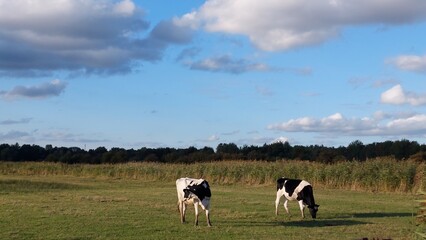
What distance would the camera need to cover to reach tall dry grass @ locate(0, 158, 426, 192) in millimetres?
36153

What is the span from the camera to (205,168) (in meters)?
48.6

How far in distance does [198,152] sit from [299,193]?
64.5m

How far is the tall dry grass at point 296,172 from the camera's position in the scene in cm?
3615

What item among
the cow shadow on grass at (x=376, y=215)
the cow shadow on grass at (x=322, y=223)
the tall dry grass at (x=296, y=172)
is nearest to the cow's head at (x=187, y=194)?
the cow shadow on grass at (x=322, y=223)

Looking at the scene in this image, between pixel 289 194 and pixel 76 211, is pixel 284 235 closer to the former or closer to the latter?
pixel 289 194

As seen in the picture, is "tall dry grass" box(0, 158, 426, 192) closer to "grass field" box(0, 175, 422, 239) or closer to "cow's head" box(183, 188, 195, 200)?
"grass field" box(0, 175, 422, 239)

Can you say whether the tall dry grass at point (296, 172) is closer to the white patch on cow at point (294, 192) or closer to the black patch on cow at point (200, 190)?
the white patch on cow at point (294, 192)

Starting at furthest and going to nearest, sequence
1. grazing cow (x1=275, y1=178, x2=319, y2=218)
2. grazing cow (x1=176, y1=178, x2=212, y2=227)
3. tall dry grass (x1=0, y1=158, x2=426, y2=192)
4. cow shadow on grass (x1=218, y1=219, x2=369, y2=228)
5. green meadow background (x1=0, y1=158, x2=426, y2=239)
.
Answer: tall dry grass (x1=0, y1=158, x2=426, y2=192) < grazing cow (x1=275, y1=178, x2=319, y2=218) < cow shadow on grass (x1=218, y1=219, x2=369, y2=228) < grazing cow (x1=176, y1=178, x2=212, y2=227) < green meadow background (x1=0, y1=158, x2=426, y2=239)

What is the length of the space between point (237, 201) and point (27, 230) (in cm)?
1213

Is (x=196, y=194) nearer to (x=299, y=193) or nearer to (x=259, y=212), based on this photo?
(x=259, y=212)

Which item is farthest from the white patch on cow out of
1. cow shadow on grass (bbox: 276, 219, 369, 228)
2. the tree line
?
the tree line

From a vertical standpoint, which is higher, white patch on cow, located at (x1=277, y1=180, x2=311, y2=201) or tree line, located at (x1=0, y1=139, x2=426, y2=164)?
tree line, located at (x1=0, y1=139, x2=426, y2=164)

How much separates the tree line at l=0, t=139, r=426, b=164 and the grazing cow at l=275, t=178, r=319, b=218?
48.0 m

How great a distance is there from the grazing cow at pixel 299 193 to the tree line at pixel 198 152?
48.0 metres
